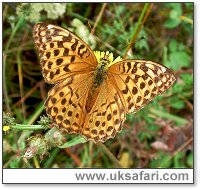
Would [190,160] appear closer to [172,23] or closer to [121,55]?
[121,55]

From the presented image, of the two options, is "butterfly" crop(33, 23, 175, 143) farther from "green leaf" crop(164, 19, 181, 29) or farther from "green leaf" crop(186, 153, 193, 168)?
"green leaf" crop(164, 19, 181, 29)

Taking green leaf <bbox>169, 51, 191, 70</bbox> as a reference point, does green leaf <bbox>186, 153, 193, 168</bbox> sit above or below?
below

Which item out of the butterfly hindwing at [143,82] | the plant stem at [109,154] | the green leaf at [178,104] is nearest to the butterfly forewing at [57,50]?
the butterfly hindwing at [143,82]

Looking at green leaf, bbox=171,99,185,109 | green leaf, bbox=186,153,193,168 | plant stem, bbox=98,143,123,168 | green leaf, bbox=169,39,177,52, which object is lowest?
green leaf, bbox=186,153,193,168

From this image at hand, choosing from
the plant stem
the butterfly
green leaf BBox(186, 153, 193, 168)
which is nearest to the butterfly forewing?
the butterfly

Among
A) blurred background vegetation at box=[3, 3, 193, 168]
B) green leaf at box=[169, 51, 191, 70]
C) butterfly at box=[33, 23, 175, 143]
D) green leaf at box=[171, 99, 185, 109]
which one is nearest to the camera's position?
butterfly at box=[33, 23, 175, 143]

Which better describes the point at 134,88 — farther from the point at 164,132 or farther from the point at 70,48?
the point at 164,132

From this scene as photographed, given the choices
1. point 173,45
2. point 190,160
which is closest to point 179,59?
point 173,45
